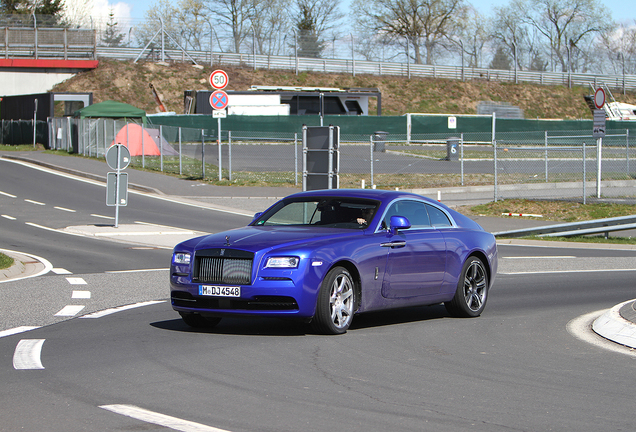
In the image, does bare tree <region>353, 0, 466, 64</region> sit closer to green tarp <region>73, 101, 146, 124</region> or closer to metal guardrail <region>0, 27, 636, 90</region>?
metal guardrail <region>0, 27, 636, 90</region>

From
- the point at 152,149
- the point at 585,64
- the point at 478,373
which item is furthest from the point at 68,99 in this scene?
the point at 585,64

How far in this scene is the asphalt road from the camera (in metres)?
5.25

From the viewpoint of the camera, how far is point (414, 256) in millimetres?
9023

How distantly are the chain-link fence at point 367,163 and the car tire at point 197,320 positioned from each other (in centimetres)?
1965

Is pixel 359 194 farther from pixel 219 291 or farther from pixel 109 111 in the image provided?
pixel 109 111

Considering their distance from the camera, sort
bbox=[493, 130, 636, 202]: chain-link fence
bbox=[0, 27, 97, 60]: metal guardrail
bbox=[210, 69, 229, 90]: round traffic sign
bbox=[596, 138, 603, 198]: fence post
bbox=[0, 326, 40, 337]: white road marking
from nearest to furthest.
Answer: bbox=[0, 326, 40, 337]: white road marking
bbox=[596, 138, 603, 198]: fence post
bbox=[493, 130, 636, 202]: chain-link fence
bbox=[210, 69, 229, 90]: round traffic sign
bbox=[0, 27, 97, 60]: metal guardrail

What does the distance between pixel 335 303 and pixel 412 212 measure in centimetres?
177

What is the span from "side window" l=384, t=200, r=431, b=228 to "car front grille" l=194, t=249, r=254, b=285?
187 centimetres

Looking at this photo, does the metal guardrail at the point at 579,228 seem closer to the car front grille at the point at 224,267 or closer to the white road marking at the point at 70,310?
the white road marking at the point at 70,310

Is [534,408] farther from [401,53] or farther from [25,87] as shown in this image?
[401,53]

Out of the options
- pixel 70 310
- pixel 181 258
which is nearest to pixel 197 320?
pixel 181 258

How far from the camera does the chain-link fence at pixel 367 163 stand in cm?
3100

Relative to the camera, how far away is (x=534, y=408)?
5566 mm

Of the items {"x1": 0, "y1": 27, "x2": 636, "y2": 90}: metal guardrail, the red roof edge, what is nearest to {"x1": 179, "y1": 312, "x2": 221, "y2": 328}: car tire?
the red roof edge
